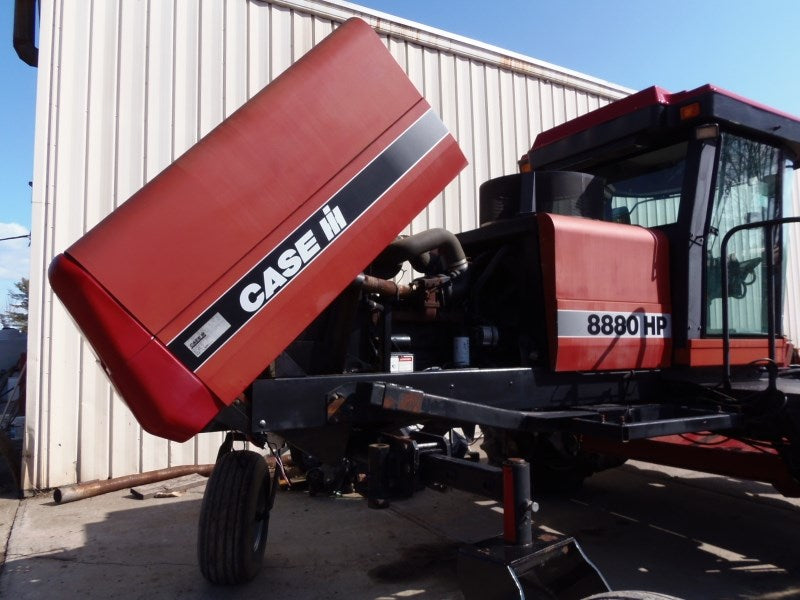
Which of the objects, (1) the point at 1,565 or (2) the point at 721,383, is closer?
(2) the point at 721,383

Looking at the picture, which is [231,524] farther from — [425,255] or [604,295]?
[604,295]

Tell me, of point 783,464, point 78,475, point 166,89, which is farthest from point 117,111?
point 783,464

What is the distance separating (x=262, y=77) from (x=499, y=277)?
4.50 metres

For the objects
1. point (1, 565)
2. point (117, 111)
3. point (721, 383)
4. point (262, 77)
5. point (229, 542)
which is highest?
point (262, 77)

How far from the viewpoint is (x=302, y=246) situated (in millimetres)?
2264

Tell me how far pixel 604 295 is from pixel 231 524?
229 centimetres

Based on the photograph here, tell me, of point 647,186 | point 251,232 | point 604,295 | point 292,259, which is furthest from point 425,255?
point 647,186

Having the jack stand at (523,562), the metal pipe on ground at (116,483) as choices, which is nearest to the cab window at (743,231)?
the jack stand at (523,562)

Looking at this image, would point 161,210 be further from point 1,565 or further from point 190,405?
point 1,565

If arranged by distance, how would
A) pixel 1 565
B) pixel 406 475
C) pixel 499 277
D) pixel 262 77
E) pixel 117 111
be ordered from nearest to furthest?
pixel 406 475
pixel 499 277
pixel 1 565
pixel 117 111
pixel 262 77

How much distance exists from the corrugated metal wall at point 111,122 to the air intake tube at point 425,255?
3818 mm

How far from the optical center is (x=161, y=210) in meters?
2.10

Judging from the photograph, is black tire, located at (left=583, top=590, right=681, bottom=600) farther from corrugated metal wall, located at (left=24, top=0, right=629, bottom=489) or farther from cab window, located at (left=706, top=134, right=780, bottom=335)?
corrugated metal wall, located at (left=24, top=0, right=629, bottom=489)

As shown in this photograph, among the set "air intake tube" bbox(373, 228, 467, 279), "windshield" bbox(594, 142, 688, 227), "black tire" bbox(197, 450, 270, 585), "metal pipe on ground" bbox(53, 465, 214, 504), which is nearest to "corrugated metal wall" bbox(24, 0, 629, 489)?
"metal pipe on ground" bbox(53, 465, 214, 504)
